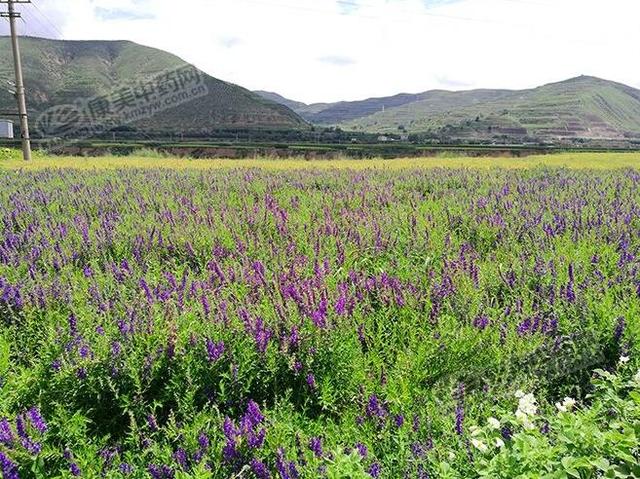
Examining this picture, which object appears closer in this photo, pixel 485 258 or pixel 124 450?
pixel 124 450

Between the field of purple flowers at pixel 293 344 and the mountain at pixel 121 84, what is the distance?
103143 millimetres

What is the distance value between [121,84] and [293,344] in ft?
553

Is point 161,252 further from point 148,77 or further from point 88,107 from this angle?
point 148,77

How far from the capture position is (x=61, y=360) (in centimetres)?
308

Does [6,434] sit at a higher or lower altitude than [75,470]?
higher

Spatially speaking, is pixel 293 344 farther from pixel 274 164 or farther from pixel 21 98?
pixel 21 98

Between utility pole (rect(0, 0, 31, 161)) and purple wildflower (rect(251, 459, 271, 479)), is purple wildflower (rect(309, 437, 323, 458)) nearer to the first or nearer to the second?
purple wildflower (rect(251, 459, 271, 479))

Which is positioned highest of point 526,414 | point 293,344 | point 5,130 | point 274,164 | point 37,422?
point 5,130

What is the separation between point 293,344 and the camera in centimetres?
330

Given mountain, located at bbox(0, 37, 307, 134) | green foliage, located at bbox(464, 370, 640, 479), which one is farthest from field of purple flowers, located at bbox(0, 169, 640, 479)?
mountain, located at bbox(0, 37, 307, 134)

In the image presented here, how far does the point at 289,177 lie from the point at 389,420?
33.7 ft

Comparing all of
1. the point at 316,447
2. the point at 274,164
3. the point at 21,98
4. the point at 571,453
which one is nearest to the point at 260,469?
the point at 316,447

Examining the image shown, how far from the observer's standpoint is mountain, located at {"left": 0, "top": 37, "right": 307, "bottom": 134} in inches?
4793

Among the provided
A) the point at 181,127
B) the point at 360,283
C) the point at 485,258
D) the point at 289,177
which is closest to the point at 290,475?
the point at 360,283
